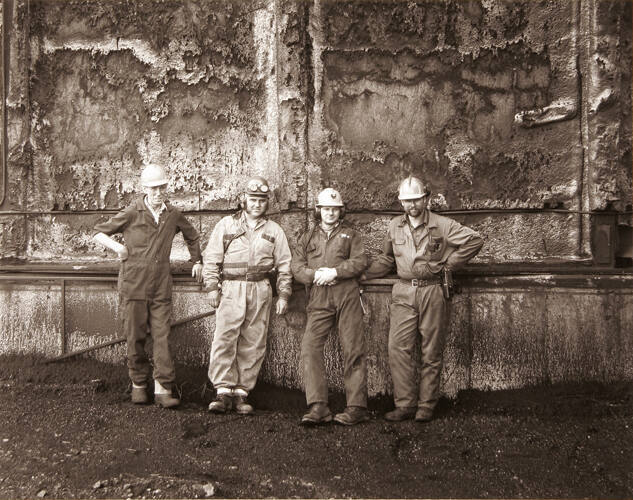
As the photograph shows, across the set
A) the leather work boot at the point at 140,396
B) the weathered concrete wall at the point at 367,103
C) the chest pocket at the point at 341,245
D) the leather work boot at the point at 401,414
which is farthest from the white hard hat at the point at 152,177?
the leather work boot at the point at 401,414

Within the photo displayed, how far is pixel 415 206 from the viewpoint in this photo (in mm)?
5344

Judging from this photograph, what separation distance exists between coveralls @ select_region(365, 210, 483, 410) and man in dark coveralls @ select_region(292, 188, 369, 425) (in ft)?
0.98

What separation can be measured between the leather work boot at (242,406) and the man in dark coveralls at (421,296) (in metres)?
1.14

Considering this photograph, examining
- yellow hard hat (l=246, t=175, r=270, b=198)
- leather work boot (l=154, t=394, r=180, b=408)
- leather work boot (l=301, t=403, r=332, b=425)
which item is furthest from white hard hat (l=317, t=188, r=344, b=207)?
leather work boot (l=154, t=394, r=180, b=408)

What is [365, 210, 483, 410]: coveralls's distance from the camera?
5281 mm

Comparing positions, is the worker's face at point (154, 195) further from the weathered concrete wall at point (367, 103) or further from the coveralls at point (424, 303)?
the coveralls at point (424, 303)

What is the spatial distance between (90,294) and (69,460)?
216 cm

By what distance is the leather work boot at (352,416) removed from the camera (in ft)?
16.9

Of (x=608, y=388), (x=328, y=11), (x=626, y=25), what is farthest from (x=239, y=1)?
(x=608, y=388)

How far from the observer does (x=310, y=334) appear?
5387 mm

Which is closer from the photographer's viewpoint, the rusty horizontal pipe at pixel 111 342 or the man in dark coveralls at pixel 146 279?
the man in dark coveralls at pixel 146 279

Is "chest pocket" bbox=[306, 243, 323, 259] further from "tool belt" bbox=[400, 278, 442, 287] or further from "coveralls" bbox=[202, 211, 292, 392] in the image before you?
"tool belt" bbox=[400, 278, 442, 287]

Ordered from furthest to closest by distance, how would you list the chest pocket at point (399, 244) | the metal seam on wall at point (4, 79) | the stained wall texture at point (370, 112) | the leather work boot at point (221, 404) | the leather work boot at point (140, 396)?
the metal seam on wall at point (4, 79), the stained wall texture at point (370, 112), the leather work boot at point (140, 396), the chest pocket at point (399, 244), the leather work boot at point (221, 404)

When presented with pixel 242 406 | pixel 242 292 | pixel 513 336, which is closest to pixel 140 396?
pixel 242 406
